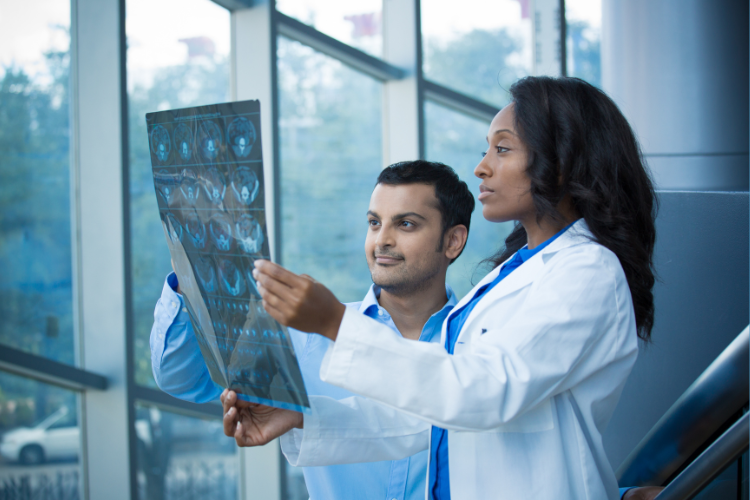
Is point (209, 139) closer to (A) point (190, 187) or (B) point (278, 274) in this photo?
(A) point (190, 187)

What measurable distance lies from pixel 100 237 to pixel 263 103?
96 cm

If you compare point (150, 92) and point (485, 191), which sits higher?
point (150, 92)

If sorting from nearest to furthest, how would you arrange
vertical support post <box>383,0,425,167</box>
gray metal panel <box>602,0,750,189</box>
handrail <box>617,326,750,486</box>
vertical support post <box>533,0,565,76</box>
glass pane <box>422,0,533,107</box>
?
1. handrail <box>617,326,750,486</box>
2. gray metal panel <box>602,0,750,189</box>
3. vertical support post <box>383,0,425,167</box>
4. glass pane <box>422,0,533,107</box>
5. vertical support post <box>533,0,565,76</box>

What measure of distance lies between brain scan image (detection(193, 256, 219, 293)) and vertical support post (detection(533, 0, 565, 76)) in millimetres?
4668

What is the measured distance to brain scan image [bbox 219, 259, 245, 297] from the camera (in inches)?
37.4

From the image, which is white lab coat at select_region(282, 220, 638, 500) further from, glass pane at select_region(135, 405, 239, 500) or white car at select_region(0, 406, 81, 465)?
glass pane at select_region(135, 405, 239, 500)

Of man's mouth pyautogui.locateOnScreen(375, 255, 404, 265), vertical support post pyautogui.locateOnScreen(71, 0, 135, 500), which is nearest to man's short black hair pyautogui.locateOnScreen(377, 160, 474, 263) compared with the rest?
man's mouth pyautogui.locateOnScreen(375, 255, 404, 265)

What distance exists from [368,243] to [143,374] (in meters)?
1.41

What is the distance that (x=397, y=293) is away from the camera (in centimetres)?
169

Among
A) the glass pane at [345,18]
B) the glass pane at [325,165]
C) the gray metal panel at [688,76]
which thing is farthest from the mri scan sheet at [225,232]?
the glass pane at [345,18]

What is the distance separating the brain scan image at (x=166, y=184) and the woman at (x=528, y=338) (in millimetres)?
276

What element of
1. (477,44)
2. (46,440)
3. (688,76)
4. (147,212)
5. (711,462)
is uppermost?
(477,44)

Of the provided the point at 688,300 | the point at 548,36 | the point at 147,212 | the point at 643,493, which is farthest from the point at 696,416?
the point at 548,36

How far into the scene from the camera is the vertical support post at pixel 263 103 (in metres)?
2.85
